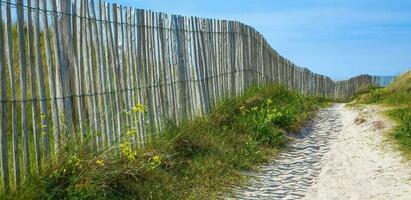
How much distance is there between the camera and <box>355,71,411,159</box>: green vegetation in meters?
9.23

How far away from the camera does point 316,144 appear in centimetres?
1020

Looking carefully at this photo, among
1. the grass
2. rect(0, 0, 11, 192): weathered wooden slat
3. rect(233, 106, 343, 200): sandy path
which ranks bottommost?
rect(233, 106, 343, 200): sandy path

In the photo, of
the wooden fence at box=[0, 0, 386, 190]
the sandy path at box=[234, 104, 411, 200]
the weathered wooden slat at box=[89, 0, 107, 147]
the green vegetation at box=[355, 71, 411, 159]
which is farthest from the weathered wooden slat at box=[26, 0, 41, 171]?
the green vegetation at box=[355, 71, 411, 159]

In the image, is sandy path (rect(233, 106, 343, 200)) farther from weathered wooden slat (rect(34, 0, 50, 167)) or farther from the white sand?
weathered wooden slat (rect(34, 0, 50, 167))

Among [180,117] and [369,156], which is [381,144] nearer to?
[369,156]

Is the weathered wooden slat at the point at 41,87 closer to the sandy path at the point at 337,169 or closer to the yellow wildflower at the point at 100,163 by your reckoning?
the yellow wildflower at the point at 100,163

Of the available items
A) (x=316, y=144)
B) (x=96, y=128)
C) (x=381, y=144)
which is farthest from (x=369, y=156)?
(x=96, y=128)

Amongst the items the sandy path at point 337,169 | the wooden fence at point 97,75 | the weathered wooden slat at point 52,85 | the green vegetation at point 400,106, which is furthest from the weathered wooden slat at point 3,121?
the green vegetation at point 400,106

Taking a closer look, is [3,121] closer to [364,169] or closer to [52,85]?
[52,85]

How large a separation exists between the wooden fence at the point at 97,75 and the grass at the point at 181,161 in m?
0.23

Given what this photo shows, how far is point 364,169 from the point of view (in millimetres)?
8062

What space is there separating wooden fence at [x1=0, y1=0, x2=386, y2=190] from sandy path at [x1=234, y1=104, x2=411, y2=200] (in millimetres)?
1539

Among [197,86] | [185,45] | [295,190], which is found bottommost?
[295,190]

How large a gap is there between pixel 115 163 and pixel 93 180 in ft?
1.81
